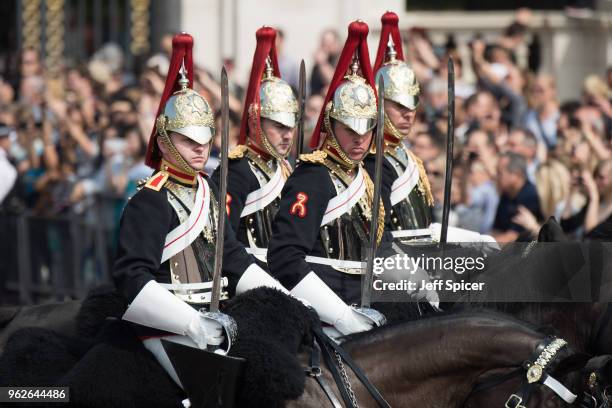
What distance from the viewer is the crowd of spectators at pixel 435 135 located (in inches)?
442

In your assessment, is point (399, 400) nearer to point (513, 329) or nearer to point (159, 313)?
point (513, 329)

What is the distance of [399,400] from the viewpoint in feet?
19.9

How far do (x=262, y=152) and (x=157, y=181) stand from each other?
1.91m

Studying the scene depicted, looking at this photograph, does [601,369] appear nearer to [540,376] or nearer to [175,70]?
[540,376]

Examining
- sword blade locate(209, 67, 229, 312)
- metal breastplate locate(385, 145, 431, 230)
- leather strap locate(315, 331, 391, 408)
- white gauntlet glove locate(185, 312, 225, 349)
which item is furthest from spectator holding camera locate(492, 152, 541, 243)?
white gauntlet glove locate(185, 312, 225, 349)

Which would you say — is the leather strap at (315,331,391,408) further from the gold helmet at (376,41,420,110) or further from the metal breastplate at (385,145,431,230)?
the gold helmet at (376,41,420,110)

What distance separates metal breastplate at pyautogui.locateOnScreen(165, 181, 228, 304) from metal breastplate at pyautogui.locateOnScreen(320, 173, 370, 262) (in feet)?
2.08

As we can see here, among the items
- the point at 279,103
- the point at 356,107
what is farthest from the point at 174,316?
the point at 279,103

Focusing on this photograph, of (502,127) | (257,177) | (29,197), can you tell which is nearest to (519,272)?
(257,177)

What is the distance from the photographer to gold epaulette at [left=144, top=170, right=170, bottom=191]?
6.57 metres

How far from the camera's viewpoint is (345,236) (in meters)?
7.08

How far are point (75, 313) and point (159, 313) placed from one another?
1645mm

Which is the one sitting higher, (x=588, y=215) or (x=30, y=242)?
(x=588, y=215)

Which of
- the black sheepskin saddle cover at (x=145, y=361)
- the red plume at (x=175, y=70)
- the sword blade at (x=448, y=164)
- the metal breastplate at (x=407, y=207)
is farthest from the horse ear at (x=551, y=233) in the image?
the red plume at (x=175, y=70)
